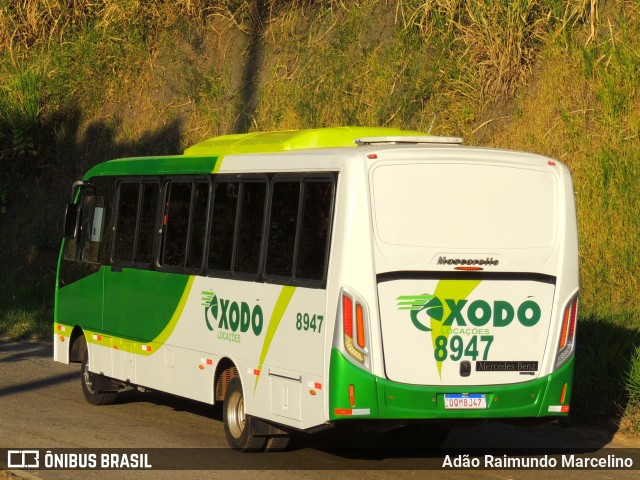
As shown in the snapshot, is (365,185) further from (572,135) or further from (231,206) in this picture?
(572,135)

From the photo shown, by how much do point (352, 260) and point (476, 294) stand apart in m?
1.08

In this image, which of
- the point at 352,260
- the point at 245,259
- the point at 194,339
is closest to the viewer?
the point at 352,260

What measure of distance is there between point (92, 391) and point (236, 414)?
3578mm

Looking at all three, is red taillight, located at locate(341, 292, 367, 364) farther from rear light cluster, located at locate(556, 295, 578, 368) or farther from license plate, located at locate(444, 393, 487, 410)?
rear light cluster, located at locate(556, 295, 578, 368)

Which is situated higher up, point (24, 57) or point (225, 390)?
point (24, 57)

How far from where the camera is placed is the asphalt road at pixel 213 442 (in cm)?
1077

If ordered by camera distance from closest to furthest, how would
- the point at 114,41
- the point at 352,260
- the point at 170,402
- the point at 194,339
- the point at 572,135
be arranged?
the point at 352,260, the point at 194,339, the point at 170,402, the point at 572,135, the point at 114,41

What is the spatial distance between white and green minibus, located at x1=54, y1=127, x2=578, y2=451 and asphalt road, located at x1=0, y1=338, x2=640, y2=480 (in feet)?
1.36

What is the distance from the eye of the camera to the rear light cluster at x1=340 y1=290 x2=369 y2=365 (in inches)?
400

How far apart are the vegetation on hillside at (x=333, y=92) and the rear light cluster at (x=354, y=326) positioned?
12.0ft

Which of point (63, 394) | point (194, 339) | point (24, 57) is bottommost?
point (63, 394)

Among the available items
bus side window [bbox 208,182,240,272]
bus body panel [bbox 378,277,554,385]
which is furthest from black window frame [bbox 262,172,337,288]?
bus side window [bbox 208,182,240,272]

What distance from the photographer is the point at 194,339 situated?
496 inches

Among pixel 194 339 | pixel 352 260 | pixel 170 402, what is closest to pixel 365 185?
pixel 352 260
